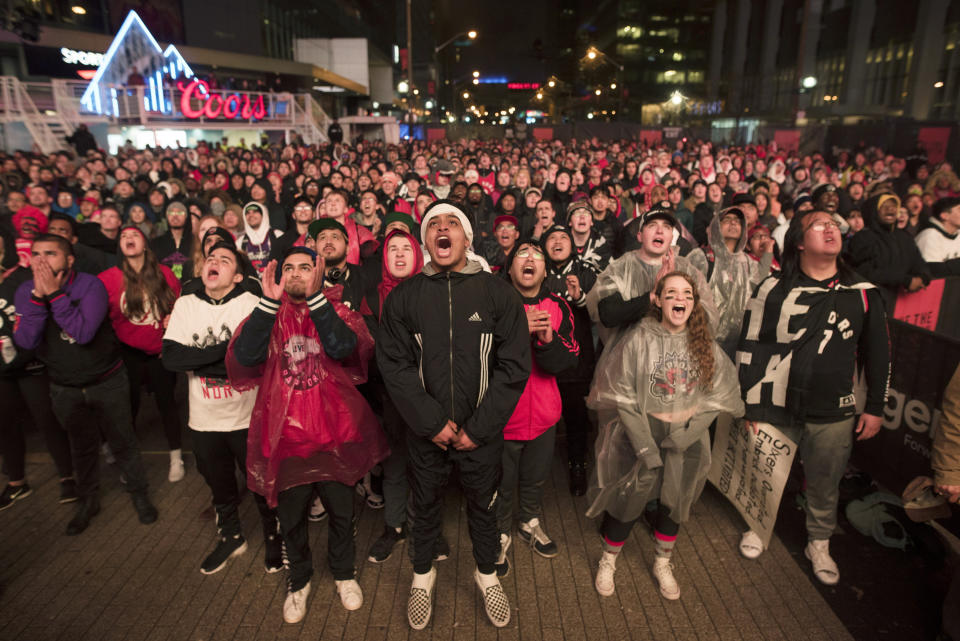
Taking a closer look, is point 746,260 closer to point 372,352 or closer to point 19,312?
point 372,352

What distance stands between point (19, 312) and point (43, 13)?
101 ft

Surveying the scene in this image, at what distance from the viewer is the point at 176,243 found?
20.2 feet

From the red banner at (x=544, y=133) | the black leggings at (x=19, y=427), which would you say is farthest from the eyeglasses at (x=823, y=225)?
the red banner at (x=544, y=133)

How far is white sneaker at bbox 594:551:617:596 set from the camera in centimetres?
354

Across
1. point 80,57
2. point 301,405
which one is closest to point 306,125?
point 80,57

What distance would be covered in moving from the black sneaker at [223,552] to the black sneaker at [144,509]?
71 cm

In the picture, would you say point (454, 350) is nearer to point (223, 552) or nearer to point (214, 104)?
point (223, 552)

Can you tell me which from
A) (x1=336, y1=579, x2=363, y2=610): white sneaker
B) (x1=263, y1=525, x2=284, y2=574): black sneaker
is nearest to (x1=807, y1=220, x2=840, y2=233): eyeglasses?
(x1=336, y1=579, x2=363, y2=610): white sneaker

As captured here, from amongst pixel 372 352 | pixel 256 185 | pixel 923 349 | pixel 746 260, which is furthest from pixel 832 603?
pixel 256 185

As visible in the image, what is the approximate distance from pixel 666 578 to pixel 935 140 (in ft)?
83.1

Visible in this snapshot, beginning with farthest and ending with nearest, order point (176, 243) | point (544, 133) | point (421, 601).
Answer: point (544, 133) → point (176, 243) → point (421, 601)

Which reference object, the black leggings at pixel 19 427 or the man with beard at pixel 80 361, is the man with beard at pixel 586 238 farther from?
the black leggings at pixel 19 427

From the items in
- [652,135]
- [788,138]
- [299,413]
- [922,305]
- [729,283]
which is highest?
[652,135]

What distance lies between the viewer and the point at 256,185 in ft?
30.2
